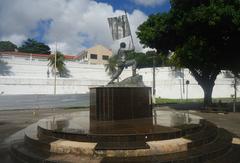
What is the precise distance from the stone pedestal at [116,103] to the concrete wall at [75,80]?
29.0 meters

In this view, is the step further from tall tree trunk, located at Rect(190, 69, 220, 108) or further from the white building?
the white building

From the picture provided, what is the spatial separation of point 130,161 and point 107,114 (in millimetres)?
4275

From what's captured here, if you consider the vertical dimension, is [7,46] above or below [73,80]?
above

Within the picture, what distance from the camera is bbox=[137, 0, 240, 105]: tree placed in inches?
665

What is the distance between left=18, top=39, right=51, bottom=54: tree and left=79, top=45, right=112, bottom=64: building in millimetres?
9837

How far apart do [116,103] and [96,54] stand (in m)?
64.3

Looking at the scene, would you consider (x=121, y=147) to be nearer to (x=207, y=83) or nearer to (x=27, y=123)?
(x=27, y=123)

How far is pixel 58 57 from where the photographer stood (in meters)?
46.9

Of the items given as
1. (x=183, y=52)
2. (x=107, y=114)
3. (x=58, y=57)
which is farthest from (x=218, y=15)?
(x=58, y=57)

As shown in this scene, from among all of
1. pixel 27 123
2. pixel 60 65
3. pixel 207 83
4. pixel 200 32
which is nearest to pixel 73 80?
pixel 60 65

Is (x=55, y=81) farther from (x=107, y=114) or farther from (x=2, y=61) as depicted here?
(x=107, y=114)

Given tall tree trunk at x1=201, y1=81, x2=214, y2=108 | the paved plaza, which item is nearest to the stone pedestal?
the paved plaza

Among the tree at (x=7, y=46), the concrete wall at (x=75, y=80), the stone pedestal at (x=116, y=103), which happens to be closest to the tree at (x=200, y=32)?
the stone pedestal at (x=116, y=103)

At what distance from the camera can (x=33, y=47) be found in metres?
73.5
